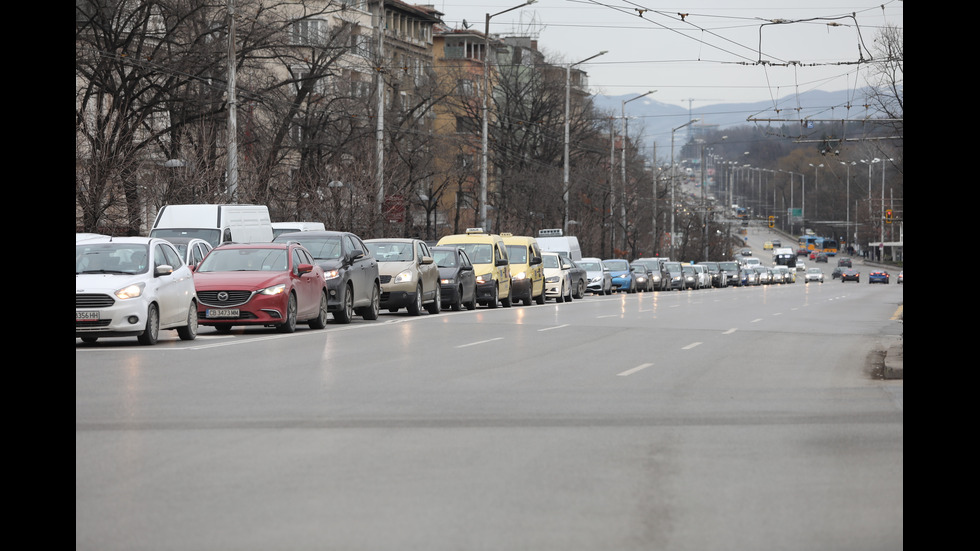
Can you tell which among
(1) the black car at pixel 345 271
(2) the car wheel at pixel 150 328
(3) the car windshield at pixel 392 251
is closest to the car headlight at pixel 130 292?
(2) the car wheel at pixel 150 328

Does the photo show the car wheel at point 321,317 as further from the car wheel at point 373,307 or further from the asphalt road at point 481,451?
the asphalt road at point 481,451

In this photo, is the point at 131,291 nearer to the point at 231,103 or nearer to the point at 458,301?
the point at 458,301

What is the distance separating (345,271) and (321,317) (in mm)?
1616

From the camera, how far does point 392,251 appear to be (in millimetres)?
33062

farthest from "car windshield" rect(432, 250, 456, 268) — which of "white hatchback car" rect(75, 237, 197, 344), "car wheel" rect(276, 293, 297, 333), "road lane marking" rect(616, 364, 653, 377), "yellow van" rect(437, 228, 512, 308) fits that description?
"road lane marking" rect(616, 364, 653, 377)

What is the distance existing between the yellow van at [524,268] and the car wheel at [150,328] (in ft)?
67.2

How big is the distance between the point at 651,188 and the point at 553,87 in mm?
25806

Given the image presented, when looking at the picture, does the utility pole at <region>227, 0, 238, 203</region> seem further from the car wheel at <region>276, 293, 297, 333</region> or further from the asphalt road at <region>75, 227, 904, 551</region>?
the asphalt road at <region>75, 227, 904, 551</region>

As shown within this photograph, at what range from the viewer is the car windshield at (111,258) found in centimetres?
2164

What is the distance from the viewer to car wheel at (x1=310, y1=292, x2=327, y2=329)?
86.3ft

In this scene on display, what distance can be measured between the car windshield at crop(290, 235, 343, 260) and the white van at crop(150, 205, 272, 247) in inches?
Result: 182

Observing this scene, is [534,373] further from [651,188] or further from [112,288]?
[651,188]

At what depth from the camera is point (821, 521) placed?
7.80 metres
